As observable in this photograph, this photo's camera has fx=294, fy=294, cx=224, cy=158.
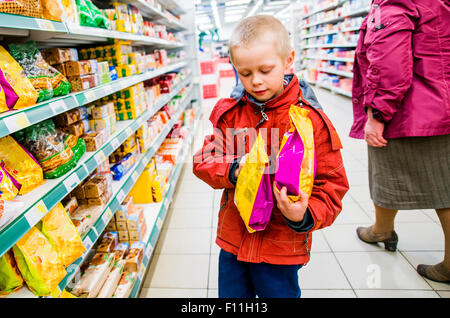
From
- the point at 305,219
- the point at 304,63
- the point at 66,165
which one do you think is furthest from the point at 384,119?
the point at 304,63

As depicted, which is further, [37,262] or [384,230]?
[384,230]

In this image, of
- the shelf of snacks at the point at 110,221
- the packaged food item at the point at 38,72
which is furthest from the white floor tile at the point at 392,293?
the packaged food item at the point at 38,72

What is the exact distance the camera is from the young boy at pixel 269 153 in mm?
894

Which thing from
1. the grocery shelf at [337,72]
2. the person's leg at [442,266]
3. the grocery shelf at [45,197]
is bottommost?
the person's leg at [442,266]

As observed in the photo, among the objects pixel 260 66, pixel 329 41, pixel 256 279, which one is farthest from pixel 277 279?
pixel 329 41

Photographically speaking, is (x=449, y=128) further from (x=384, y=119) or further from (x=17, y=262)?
(x=17, y=262)

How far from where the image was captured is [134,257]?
1787 mm

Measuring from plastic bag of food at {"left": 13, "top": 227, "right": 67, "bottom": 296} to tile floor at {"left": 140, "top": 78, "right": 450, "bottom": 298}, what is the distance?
904mm

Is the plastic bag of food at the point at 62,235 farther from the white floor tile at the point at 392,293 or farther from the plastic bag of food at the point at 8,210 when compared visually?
the white floor tile at the point at 392,293

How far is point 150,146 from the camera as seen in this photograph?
251 centimetres

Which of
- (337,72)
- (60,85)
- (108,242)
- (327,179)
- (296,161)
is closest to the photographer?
(296,161)

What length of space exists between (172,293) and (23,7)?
165 centimetres

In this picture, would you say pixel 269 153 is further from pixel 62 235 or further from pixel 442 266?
pixel 442 266

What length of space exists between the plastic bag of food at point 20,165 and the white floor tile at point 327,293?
5.05 feet
